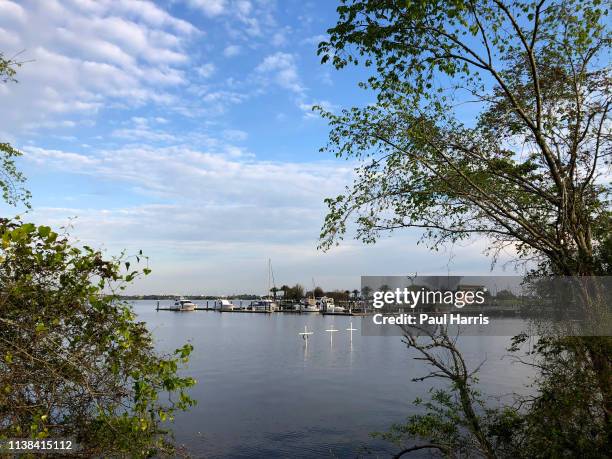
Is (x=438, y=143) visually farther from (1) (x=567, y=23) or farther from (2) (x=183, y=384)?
(2) (x=183, y=384)

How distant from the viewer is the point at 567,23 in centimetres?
738

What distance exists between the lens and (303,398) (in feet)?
90.6

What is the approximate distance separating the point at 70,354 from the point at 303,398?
24.3 metres

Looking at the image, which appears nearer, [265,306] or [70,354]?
[70,354]

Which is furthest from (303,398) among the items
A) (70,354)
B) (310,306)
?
(310,306)

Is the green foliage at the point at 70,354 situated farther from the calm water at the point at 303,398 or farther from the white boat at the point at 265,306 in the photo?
the white boat at the point at 265,306

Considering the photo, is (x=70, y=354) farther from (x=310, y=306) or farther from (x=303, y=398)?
(x=310, y=306)

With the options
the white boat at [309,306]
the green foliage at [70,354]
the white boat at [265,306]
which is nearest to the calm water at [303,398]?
the green foliage at [70,354]

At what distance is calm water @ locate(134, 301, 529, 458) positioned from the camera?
61.3 ft

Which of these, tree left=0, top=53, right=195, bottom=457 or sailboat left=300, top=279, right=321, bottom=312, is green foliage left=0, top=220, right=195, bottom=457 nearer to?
tree left=0, top=53, right=195, bottom=457

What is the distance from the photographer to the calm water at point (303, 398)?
61.3ft

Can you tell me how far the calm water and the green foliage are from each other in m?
1.24

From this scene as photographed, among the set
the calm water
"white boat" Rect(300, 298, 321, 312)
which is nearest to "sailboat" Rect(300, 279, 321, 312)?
"white boat" Rect(300, 298, 321, 312)

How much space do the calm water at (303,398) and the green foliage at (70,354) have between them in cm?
124
